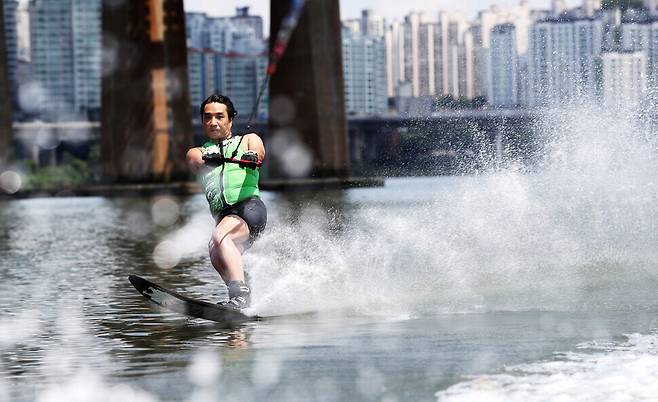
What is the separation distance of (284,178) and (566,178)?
51.9m

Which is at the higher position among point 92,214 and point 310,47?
point 310,47

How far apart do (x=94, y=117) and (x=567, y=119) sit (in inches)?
6103

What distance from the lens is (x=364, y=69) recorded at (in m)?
177

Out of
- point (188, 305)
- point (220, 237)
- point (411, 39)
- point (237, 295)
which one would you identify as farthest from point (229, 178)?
point (411, 39)

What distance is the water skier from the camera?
11516mm

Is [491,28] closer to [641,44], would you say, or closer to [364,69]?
[641,44]

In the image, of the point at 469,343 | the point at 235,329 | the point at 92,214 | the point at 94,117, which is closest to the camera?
the point at 469,343

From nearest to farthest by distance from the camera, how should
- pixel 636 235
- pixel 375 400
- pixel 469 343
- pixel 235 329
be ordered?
pixel 375 400 → pixel 469 343 → pixel 235 329 → pixel 636 235

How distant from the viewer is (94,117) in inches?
6767

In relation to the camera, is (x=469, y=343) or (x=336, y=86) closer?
(x=469, y=343)

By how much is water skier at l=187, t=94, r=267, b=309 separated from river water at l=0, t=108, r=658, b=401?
1.55 feet

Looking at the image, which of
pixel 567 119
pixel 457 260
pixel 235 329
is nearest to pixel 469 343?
pixel 235 329

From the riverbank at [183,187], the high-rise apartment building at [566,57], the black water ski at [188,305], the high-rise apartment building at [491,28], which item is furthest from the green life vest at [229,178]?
the riverbank at [183,187]

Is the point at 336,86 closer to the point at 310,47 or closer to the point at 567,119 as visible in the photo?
the point at 310,47
